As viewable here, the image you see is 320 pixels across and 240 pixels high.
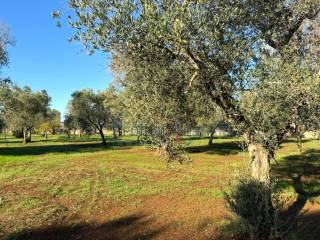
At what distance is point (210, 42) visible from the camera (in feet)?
34.7

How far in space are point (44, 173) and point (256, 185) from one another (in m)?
23.6

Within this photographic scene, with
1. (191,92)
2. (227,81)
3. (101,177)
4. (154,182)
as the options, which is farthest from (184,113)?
(101,177)

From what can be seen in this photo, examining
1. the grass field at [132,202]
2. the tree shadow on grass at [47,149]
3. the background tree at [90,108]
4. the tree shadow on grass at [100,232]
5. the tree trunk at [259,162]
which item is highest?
the background tree at [90,108]

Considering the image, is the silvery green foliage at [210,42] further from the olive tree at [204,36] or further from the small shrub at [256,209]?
the small shrub at [256,209]

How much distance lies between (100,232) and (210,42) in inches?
328

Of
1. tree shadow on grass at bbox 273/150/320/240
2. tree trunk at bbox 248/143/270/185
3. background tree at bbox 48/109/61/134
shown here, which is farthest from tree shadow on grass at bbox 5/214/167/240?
background tree at bbox 48/109/61/134

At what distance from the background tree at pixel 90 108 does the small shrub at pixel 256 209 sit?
68.3m

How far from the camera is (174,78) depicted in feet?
41.4

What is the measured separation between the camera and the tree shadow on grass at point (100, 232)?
572 inches

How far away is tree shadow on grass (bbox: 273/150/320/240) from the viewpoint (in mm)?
14238

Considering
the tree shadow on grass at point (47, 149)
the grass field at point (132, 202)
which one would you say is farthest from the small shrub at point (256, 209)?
the tree shadow on grass at point (47, 149)

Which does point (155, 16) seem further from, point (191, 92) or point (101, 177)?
point (101, 177)

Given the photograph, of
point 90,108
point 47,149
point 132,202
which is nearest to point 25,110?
point 90,108

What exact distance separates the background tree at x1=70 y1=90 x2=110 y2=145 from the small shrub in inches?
2688
